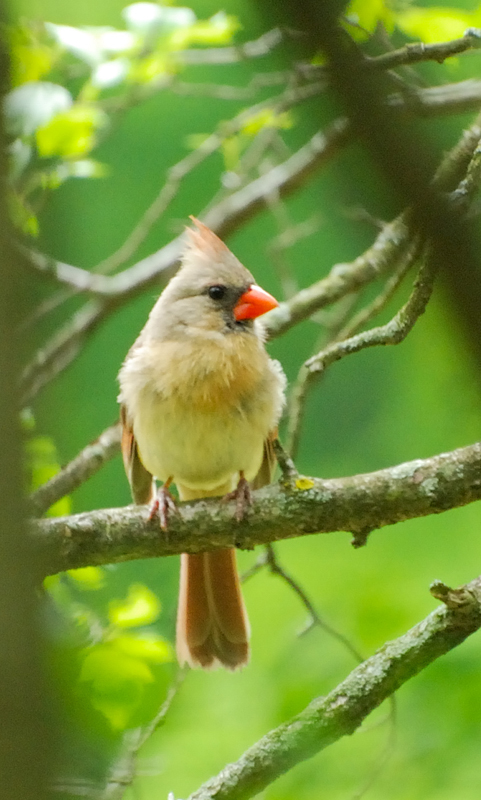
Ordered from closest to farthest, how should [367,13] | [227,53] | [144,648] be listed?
[144,648], [367,13], [227,53]

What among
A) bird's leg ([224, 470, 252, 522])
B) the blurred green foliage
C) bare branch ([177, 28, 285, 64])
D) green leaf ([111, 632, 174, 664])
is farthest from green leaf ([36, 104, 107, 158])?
green leaf ([111, 632, 174, 664])

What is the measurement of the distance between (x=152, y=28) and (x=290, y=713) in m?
2.24

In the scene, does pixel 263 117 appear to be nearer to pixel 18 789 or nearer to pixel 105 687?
pixel 105 687

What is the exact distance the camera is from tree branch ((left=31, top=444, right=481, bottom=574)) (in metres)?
2.20

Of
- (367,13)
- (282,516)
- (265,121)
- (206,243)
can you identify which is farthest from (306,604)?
(265,121)

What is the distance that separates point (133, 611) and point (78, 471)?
0.83 metres

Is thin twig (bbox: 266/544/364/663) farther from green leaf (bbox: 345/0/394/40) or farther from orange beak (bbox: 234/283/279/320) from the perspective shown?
green leaf (bbox: 345/0/394/40)

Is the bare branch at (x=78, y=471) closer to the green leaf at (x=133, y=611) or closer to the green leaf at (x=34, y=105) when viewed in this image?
the green leaf at (x=133, y=611)

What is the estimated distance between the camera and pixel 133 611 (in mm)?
2225

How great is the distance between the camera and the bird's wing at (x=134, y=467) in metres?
3.04

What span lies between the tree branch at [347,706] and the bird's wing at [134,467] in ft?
3.91

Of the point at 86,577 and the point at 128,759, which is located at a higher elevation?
the point at 86,577

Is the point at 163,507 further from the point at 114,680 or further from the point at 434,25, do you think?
the point at 434,25

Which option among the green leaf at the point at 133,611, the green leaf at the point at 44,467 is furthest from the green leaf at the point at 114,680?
the green leaf at the point at 44,467
